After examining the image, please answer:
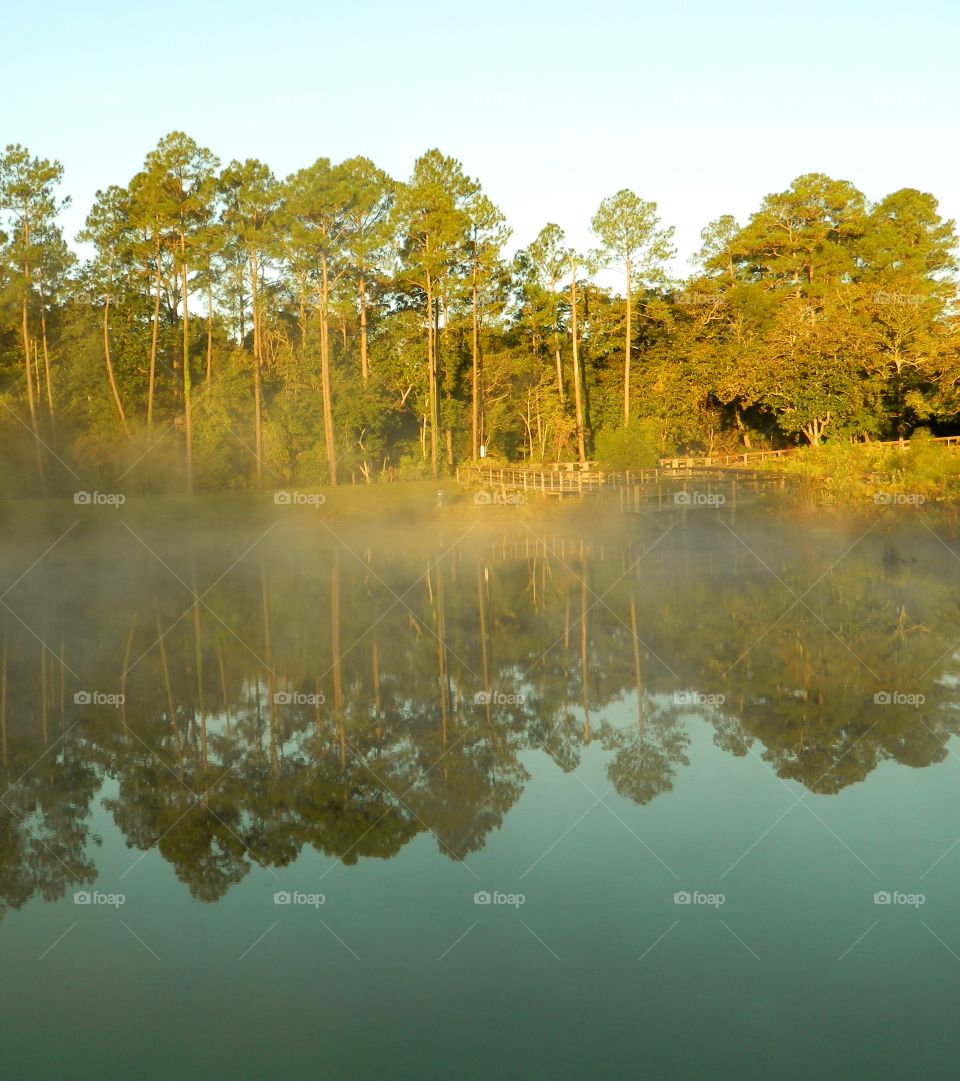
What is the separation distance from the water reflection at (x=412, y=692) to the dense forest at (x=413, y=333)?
96.4ft

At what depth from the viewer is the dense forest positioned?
5575cm

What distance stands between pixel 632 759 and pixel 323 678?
6.13 m

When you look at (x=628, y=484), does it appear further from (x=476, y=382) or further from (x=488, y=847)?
(x=488, y=847)

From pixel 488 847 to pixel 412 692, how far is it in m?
5.83

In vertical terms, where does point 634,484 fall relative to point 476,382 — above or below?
below

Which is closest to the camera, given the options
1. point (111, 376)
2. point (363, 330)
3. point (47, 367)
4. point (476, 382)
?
point (47, 367)

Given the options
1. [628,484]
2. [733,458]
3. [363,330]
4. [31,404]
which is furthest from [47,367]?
[733,458]

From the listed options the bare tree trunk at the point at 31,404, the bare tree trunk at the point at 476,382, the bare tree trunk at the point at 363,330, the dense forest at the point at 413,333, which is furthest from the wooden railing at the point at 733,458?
the bare tree trunk at the point at 31,404

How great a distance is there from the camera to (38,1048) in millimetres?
6910

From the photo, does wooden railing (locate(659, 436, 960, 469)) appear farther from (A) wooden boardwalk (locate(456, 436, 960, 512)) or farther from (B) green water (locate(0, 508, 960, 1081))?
(B) green water (locate(0, 508, 960, 1081))

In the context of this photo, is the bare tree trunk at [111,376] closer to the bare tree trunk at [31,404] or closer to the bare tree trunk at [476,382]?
the bare tree trunk at [31,404]

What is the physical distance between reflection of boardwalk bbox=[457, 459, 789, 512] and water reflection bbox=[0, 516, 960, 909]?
47.9ft

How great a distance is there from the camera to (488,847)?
32.4 feet

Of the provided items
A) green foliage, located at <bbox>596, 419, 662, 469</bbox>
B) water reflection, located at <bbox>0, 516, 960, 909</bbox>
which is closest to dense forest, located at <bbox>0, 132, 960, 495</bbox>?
green foliage, located at <bbox>596, 419, 662, 469</bbox>
